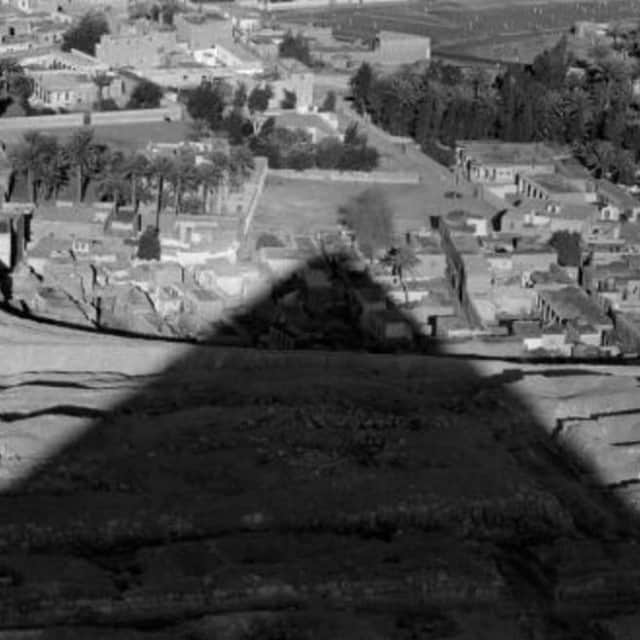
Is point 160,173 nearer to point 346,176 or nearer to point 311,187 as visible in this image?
point 311,187

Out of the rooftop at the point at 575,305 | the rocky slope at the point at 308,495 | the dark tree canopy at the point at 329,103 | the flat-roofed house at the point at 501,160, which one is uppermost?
the rocky slope at the point at 308,495

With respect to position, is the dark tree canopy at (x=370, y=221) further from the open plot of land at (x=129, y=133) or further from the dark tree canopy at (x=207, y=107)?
the dark tree canopy at (x=207, y=107)

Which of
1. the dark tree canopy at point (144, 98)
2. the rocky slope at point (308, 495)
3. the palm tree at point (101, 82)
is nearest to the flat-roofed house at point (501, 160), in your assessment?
the dark tree canopy at point (144, 98)

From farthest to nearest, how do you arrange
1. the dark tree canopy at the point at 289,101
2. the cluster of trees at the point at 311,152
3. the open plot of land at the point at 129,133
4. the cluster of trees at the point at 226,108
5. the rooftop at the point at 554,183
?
the dark tree canopy at the point at 289,101 → the cluster of trees at the point at 226,108 → the open plot of land at the point at 129,133 → the cluster of trees at the point at 311,152 → the rooftop at the point at 554,183

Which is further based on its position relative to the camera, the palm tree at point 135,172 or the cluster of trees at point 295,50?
the cluster of trees at point 295,50

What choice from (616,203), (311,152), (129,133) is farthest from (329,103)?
(616,203)

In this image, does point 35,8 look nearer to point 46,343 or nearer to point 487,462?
point 46,343

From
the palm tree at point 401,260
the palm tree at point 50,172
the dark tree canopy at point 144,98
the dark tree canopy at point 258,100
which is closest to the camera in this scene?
the palm tree at point 401,260
